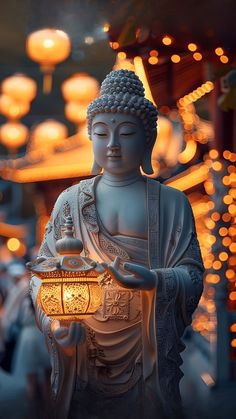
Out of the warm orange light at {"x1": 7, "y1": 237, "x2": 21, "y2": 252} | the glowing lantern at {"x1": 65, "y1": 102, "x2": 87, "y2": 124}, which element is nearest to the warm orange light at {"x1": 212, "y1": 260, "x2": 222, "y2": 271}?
the glowing lantern at {"x1": 65, "y1": 102, "x2": 87, "y2": 124}

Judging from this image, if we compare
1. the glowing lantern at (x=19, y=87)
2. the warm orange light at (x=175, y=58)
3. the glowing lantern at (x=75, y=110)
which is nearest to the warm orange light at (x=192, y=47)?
the warm orange light at (x=175, y=58)

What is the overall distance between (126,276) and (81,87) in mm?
12585

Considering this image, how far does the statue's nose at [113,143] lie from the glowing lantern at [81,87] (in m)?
11.7

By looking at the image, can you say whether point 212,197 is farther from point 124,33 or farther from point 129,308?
point 129,308

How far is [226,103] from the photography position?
22.3 ft

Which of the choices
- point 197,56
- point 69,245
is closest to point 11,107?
point 197,56

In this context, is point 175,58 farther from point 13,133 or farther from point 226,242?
point 13,133

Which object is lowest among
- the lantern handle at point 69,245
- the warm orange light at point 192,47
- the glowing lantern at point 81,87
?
the lantern handle at point 69,245

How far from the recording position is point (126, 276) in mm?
5676

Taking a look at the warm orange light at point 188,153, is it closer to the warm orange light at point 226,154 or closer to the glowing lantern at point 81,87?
the glowing lantern at point 81,87

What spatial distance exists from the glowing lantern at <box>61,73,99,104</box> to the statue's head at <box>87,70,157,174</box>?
37.6 ft

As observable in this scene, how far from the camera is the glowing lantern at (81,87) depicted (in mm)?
17906

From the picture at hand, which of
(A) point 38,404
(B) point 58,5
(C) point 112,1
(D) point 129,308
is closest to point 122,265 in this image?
(D) point 129,308

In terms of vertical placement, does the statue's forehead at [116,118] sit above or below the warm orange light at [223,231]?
below
